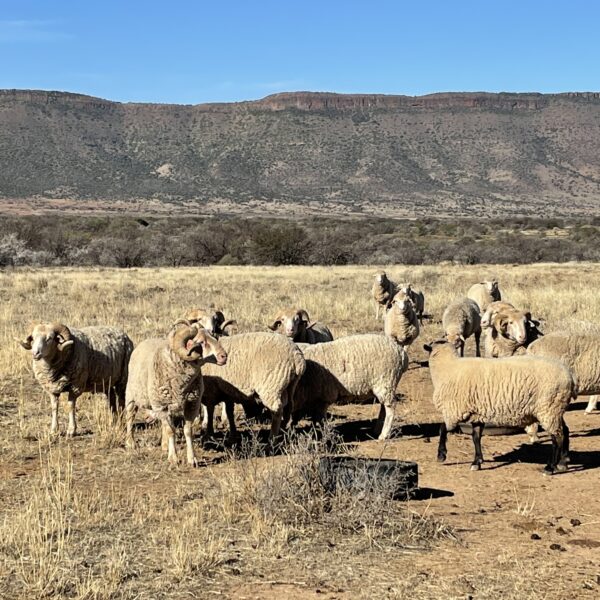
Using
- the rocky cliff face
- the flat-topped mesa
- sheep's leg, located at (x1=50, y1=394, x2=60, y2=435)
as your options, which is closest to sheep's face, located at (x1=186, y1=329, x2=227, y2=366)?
sheep's leg, located at (x1=50, y1=394, x2=60, y2=435)

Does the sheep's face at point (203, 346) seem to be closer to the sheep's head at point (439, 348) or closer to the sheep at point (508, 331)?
the sheep's head at point (439, 348)

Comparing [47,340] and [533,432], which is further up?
[47,340]

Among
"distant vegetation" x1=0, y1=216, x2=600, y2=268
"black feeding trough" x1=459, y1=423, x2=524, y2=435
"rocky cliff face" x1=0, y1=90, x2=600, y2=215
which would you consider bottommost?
"black feeding trough" x1=459, y1=423, x2=524, y2=435

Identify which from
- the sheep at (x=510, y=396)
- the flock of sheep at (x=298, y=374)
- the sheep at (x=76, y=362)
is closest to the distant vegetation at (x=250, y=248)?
the sheep at (x=76, y=362)

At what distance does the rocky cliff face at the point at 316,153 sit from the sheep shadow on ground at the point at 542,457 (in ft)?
345

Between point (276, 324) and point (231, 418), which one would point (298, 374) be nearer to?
point (231, 418)

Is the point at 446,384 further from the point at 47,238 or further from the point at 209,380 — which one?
the point at 47,238

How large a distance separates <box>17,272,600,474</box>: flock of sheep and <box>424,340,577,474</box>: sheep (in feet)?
0.03

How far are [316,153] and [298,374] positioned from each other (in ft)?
392

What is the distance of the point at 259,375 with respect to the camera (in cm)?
950

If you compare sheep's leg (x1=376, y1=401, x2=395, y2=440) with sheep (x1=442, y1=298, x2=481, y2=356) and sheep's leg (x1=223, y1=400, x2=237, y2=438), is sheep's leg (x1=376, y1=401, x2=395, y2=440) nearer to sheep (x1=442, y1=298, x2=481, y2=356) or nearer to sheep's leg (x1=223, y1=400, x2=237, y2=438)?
sheep's leg (x1=223, y1=400, x2=237, y2=438)

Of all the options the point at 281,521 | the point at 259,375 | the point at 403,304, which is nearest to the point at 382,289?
the point at 403,304

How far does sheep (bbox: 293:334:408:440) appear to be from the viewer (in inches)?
395

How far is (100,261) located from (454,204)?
8157cm
